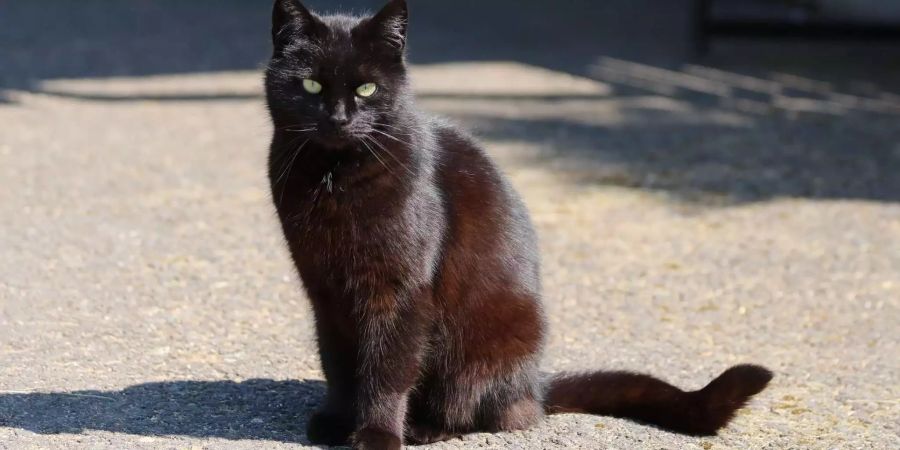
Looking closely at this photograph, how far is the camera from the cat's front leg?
123 inches

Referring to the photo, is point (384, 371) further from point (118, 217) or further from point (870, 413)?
point (118, 217)

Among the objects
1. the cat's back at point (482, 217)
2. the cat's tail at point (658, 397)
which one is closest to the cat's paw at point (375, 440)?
the cat's back at point (482, 217)

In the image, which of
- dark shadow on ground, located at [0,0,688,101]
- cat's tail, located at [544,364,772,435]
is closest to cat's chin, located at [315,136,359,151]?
cat's tail, located at [544,364,772,435]

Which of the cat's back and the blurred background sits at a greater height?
the cat's back

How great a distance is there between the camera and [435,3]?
12.6 meters

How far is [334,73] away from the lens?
3051 millimetres

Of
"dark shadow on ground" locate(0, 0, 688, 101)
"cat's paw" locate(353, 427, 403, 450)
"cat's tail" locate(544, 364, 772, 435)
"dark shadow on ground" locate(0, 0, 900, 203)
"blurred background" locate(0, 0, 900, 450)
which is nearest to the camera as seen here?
"cat's paw" locate(353, 427, 403, 450)

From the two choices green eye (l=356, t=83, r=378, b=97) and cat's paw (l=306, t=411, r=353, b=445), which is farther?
cat's paw (l=306, t=411, r=353, b=445)

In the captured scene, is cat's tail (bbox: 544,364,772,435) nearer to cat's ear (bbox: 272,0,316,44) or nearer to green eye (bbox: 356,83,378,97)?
green eye (bbox: 356,83,378,97)

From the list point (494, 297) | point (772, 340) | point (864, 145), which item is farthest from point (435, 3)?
point (494, 297)

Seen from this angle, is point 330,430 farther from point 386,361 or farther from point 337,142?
point 337,142

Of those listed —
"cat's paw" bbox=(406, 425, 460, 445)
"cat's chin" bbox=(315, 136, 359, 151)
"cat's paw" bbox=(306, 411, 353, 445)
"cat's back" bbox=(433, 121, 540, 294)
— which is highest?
"cat's chin" bbox=(315, 136, 359, 151)

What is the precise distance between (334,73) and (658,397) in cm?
130

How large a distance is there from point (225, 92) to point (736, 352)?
5.11m
